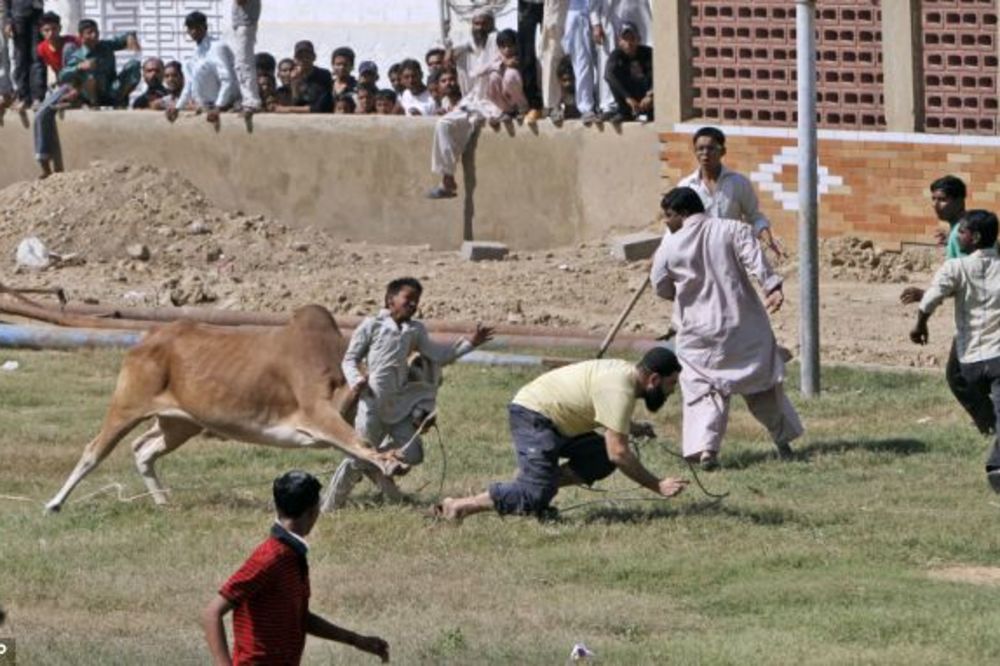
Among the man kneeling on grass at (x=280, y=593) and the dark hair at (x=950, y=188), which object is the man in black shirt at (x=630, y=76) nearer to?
the dark hair at (x=950, y=188)

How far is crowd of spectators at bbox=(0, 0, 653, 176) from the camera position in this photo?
24500 millimetres

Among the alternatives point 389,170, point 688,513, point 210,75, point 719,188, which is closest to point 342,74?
point 389,170

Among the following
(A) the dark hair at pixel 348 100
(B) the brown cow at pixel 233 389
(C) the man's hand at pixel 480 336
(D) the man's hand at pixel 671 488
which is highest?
(A) the dark hair at pixel 348 100

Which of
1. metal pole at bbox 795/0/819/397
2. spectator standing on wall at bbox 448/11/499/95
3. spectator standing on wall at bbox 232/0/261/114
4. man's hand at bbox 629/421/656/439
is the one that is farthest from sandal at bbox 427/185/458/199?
man's hand at bbox 629/421/656/439

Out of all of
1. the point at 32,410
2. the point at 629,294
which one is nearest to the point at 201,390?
the point at 32,410

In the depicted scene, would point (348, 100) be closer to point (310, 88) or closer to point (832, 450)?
point (310, 88)

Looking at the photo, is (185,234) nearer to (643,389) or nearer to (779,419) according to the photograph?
(779,419)

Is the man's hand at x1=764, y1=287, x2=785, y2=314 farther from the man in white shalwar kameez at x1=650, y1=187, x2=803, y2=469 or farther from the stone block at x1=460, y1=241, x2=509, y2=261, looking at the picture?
the stone block at x1=460, y1=241, x2=509, y2=261

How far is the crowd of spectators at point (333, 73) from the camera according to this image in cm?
2450

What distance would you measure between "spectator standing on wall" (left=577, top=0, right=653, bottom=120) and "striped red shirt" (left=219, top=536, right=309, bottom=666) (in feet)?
48.6

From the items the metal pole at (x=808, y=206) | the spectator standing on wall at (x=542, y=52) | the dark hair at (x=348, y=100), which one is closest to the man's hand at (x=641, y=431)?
the metal pole at (x=808, y=206)

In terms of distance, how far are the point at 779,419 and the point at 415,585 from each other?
11.6ft

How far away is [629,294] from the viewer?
22.8m

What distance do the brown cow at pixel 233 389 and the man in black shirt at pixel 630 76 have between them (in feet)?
30.9
